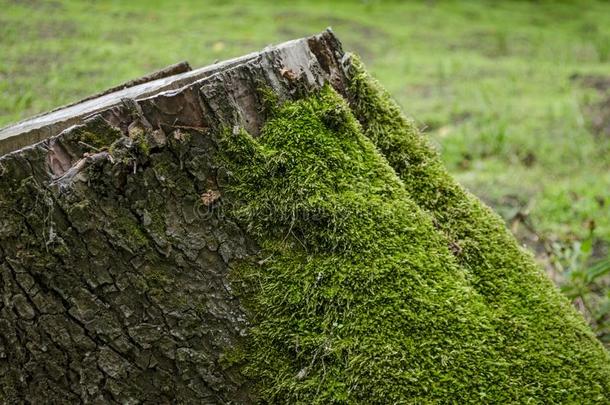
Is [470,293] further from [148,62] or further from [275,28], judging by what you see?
[275,28]

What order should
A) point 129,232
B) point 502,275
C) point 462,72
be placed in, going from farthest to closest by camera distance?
point 462,72 < point 502,275 < point 129,232

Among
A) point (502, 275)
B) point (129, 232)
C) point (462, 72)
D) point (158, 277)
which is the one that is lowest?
point (462, 72)

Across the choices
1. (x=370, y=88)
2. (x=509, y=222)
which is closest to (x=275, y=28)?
(x=509, y=222)

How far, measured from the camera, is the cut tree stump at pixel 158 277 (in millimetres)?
1563

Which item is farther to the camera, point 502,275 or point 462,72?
point 462,72

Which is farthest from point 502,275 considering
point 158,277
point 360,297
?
point 158,277

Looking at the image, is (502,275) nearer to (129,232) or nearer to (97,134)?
(129,232)

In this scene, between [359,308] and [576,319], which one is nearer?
[359,308]

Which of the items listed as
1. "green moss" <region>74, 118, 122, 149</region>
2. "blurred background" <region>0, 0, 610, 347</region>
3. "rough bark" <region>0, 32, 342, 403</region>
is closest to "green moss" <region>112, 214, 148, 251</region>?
"rough bark" <region>0, 32, 342, 403</region>

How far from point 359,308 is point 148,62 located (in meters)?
6.03

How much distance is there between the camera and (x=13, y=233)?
156 centimetres

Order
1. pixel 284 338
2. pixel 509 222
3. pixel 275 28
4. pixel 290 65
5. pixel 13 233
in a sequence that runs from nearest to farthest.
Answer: pixel 13 233, pixel 284 338, pixel 290 65, pixel 509 222, pixel 275 28

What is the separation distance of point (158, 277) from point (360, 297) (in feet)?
1.79

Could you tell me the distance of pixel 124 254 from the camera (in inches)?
62.7
